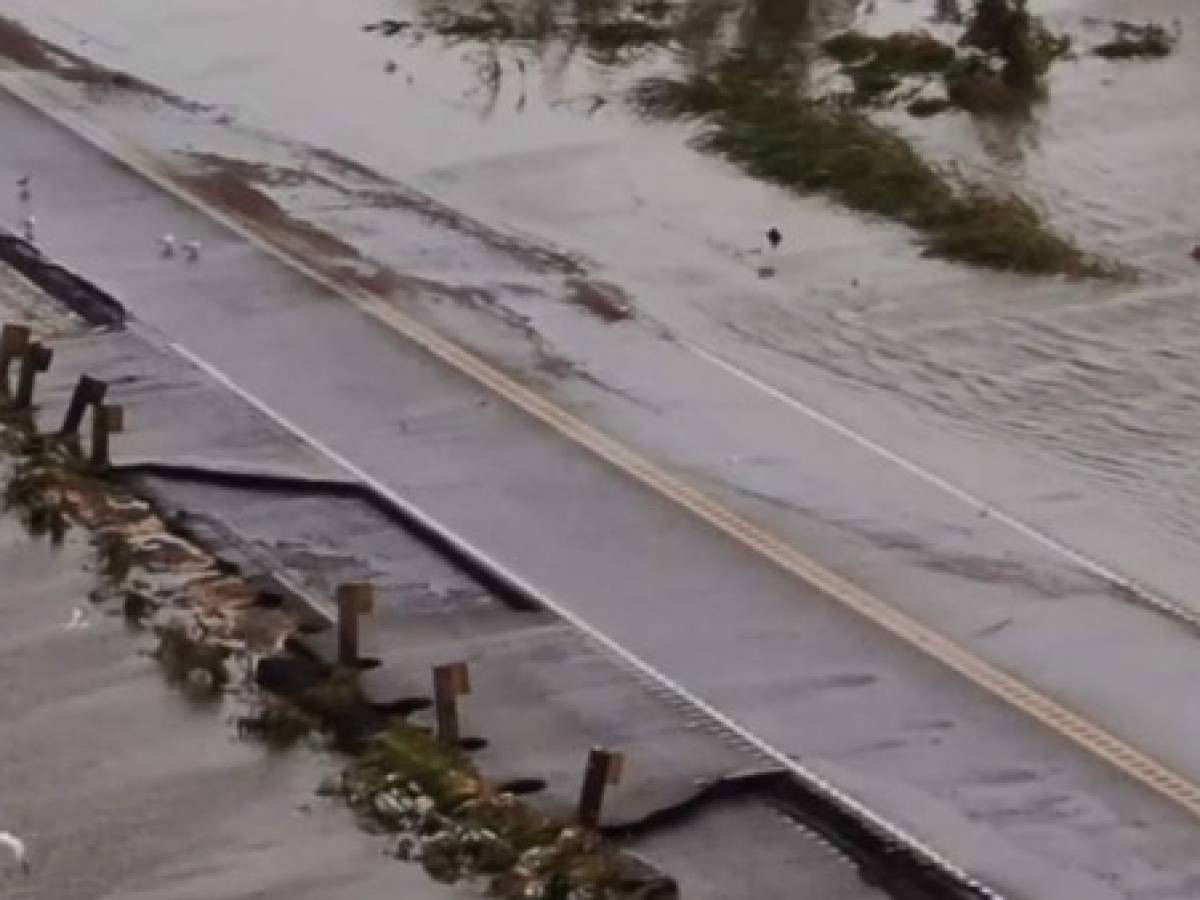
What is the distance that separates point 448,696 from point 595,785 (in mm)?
1138

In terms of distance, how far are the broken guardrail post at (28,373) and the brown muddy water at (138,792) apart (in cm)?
285

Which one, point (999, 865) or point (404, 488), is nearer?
point (999, 865)

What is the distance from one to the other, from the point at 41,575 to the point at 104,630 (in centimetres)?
94

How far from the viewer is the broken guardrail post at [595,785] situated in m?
14.7

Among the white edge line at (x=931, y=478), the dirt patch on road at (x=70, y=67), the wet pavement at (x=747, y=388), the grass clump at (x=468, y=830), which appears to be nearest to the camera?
the grass clump at (x=468, y=830)

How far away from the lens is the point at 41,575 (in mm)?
18047

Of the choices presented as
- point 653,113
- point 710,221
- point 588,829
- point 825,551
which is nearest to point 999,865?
point 588,829

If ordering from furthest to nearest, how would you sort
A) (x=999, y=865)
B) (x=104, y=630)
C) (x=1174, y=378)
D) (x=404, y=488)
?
(x=1174, y=378), (x=404, y=488), (x=104, y=630), (x=999, y=865)

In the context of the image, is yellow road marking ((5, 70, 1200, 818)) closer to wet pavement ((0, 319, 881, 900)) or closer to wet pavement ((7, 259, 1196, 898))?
wet pavement ((7, 259, 1196, 898))

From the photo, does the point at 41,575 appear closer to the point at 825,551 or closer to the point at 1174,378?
the point at 825,551

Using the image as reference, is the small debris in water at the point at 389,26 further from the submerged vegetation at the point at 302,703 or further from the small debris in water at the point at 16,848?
the small debris in water at the point at 16,848

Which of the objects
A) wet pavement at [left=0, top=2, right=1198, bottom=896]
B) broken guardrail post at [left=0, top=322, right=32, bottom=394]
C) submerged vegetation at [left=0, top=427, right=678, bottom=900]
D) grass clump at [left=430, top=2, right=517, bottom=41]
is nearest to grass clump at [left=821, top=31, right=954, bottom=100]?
wet pavement at [left=0, top=2, right=1198, bottom=896]

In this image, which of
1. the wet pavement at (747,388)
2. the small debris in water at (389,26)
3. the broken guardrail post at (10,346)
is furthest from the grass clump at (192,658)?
the small debris in water at (389,26)

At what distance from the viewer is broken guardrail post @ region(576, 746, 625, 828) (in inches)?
579
